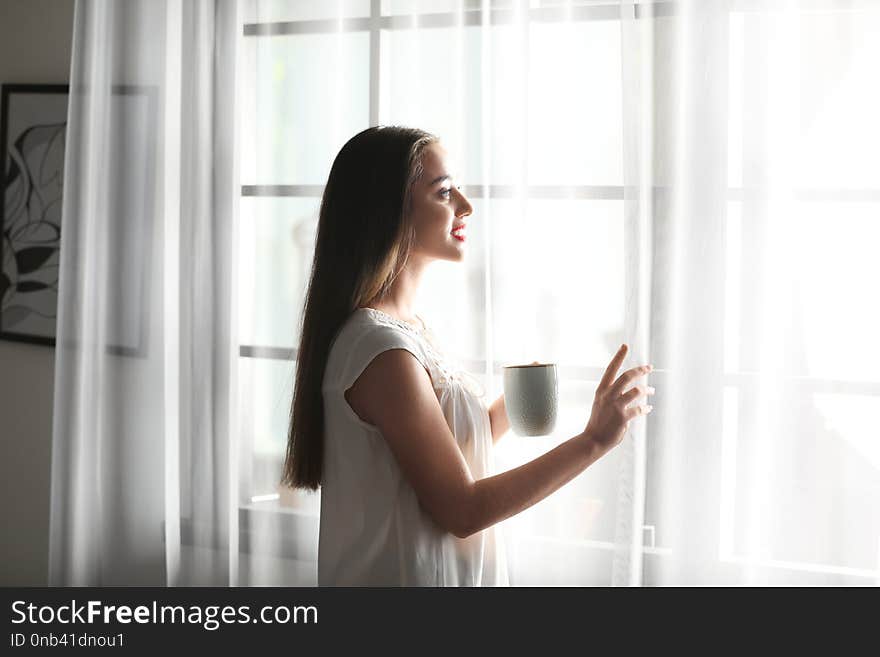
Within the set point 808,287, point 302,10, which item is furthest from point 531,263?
point 302,10

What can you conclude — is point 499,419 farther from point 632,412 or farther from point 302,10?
point 302,10

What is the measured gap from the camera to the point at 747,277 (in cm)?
185

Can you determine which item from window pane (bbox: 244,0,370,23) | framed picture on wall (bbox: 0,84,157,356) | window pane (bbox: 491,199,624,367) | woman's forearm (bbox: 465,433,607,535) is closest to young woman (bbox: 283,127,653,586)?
woman's forearm (bbox: 465,433,607,535)

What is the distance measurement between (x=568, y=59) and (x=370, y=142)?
0.77 m

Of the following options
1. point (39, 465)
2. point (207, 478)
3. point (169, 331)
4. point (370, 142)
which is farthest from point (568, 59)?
point (39, 465)

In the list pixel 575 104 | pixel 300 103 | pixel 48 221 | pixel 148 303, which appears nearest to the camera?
pixel 575 104

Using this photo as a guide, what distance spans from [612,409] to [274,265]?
1.26 meters

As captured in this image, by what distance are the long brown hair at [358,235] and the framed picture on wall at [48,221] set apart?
124 cm

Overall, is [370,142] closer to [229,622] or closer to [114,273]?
[229,622]

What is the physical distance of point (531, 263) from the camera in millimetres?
2008

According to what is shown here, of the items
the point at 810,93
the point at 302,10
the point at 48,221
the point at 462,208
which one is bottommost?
the point at 462,208

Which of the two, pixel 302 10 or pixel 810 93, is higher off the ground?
pixel 302 10

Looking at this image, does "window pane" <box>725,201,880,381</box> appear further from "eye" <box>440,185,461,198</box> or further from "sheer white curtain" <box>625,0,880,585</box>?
"eye" <box>440,185,461,198</box>

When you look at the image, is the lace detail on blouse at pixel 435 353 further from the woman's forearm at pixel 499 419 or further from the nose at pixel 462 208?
the nose at pixel 462 208
